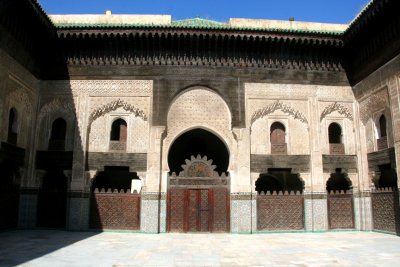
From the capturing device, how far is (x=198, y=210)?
1017 centimetres

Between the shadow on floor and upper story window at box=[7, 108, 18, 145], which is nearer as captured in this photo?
the shadow on floor

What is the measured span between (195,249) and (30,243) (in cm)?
364

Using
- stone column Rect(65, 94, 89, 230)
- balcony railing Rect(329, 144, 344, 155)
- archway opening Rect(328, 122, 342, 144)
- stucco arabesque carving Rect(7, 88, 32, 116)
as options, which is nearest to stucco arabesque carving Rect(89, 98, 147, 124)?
stone column Rect(65, 94, 89, 230)

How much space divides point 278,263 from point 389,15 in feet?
23.1

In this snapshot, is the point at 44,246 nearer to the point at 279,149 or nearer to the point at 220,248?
the point at 220,248

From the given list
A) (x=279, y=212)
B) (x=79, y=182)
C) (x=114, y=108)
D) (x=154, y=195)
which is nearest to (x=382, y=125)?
Result: (x=279, y=212)

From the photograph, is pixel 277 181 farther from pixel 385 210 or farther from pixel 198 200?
pixel 198 200

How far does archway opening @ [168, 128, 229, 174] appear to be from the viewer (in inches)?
533

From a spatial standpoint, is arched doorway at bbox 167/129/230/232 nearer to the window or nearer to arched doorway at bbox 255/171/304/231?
arched doorway at bbox 255/171/304/231

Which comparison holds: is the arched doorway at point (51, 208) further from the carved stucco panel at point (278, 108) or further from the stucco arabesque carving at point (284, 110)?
the stucco arabesque carving at point (284, 110)

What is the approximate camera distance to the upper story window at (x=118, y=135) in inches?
416

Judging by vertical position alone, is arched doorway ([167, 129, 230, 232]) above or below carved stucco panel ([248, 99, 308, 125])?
below

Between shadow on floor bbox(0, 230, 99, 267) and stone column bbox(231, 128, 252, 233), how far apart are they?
393cm

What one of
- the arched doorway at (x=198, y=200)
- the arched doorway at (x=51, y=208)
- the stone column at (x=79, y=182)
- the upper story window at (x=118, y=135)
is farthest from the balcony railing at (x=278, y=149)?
the arched doorway at (x=51, y=208)
